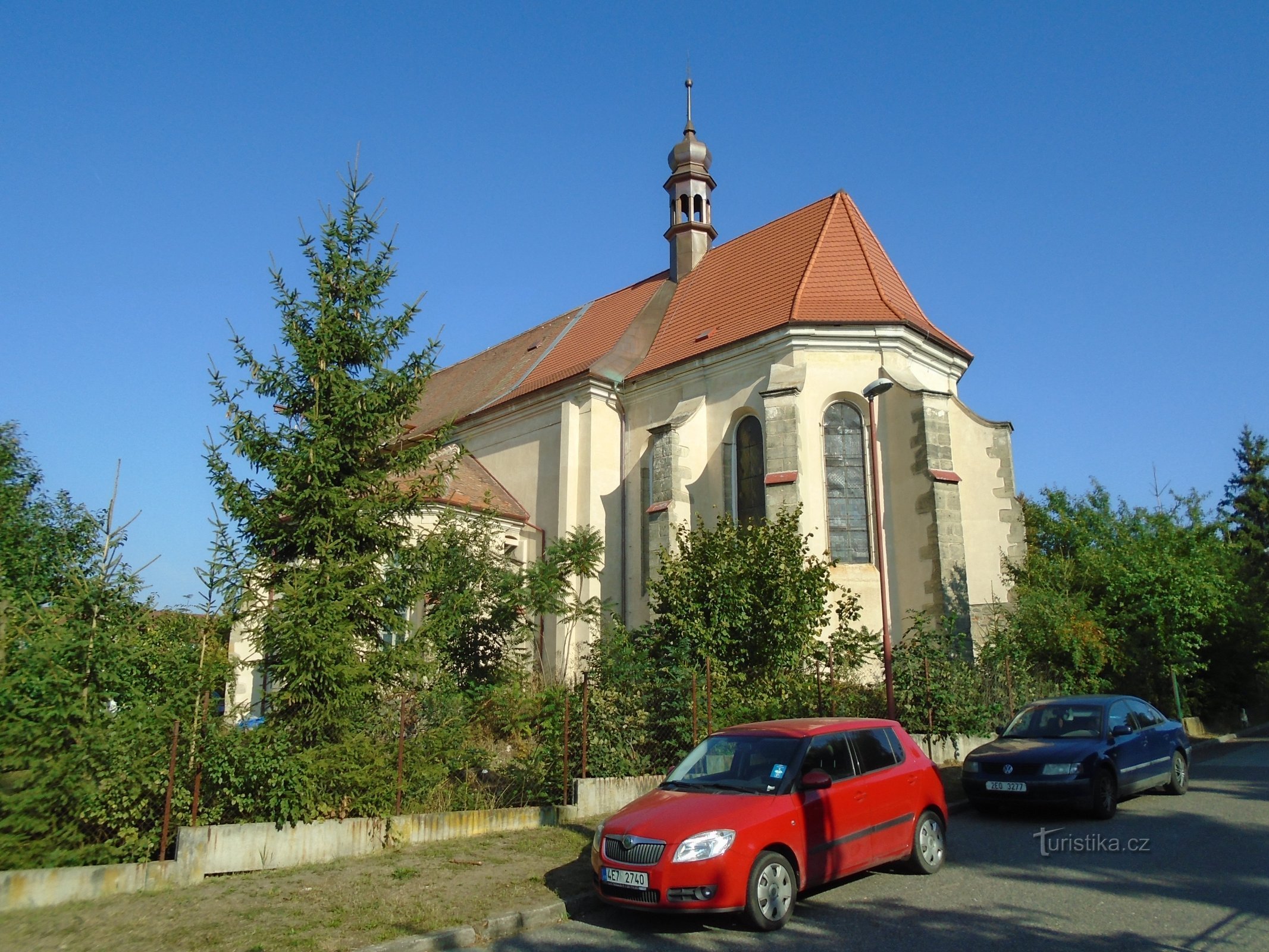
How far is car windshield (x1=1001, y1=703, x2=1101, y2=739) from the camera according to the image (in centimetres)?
1120

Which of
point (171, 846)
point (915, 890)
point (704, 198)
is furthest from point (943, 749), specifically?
point (704, 198)

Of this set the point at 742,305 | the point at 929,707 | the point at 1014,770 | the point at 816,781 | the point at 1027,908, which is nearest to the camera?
the point at 1027,908

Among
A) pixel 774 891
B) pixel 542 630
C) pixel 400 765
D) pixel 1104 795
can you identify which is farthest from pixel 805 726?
pixel 542 630

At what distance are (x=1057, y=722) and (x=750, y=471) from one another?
9918 millimetres

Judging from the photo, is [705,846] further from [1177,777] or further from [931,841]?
[1177,777]

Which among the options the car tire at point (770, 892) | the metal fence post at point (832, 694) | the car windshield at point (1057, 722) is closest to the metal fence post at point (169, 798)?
the car tire at point (770, 892)

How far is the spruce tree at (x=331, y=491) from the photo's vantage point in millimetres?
9156

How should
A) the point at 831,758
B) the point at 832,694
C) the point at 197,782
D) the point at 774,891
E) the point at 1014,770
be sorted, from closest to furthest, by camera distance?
the point at 774,891, the point at 831,758, the point at 197,782, the point at 1014,770, the point at 832,694

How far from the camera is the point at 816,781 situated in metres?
7.28

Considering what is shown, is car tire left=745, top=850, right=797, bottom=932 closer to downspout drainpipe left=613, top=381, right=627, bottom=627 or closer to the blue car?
the blue car

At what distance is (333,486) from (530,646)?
12383 millimetres

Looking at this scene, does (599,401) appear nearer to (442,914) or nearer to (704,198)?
(704,198)

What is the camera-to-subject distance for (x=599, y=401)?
2289cm

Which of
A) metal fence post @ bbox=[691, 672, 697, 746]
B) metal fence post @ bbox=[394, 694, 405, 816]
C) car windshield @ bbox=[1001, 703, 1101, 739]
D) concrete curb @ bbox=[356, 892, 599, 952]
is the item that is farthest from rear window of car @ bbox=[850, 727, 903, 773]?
metal fence post @ bbox=[394, 694, 405, 816]
